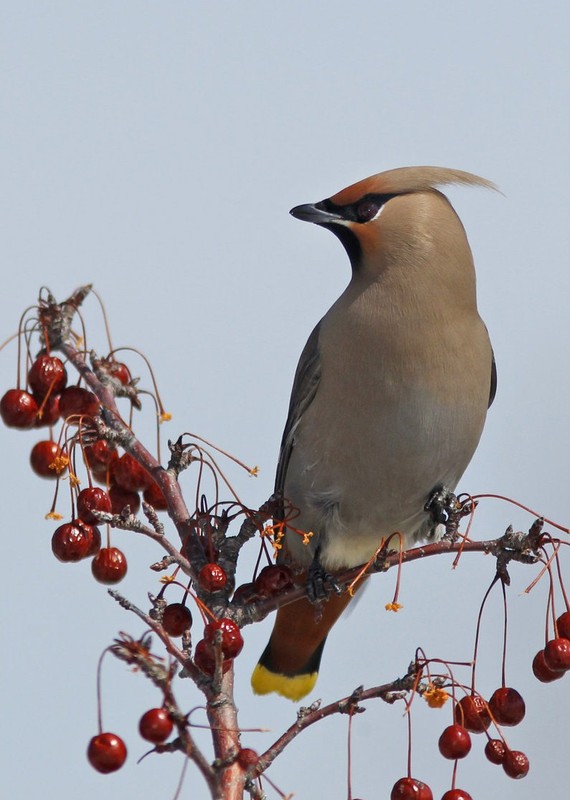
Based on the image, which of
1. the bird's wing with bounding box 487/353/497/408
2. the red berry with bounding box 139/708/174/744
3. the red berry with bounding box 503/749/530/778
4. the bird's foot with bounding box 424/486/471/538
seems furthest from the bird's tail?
the red berry with bounding box 139/708/174/744

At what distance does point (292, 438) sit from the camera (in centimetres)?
429

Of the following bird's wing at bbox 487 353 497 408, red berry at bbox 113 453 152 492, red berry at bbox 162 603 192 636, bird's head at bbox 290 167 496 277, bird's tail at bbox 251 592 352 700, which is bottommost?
red berry at bbox 162 603 192 636

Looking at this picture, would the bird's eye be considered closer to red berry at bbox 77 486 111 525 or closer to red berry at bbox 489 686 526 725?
red berry at bbox 77 486 111 525

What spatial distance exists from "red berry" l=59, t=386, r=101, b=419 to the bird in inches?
38.6

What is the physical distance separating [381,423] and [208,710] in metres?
1.58

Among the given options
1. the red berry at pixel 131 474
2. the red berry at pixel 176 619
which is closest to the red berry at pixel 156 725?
the red berry at pixel 176 619

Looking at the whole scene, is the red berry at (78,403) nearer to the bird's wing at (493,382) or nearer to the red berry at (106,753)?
the red berry at (106,753)

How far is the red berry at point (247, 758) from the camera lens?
7.91 ft

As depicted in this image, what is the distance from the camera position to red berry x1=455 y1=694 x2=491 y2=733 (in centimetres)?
292

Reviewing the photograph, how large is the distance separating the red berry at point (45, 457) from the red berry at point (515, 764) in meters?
1.32

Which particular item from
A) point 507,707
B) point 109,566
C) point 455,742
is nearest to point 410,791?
point 455,742

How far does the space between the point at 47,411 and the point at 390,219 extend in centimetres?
147

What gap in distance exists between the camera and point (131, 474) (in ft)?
10.6

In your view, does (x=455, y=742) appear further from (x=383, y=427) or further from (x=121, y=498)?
(x=383, y=427)
